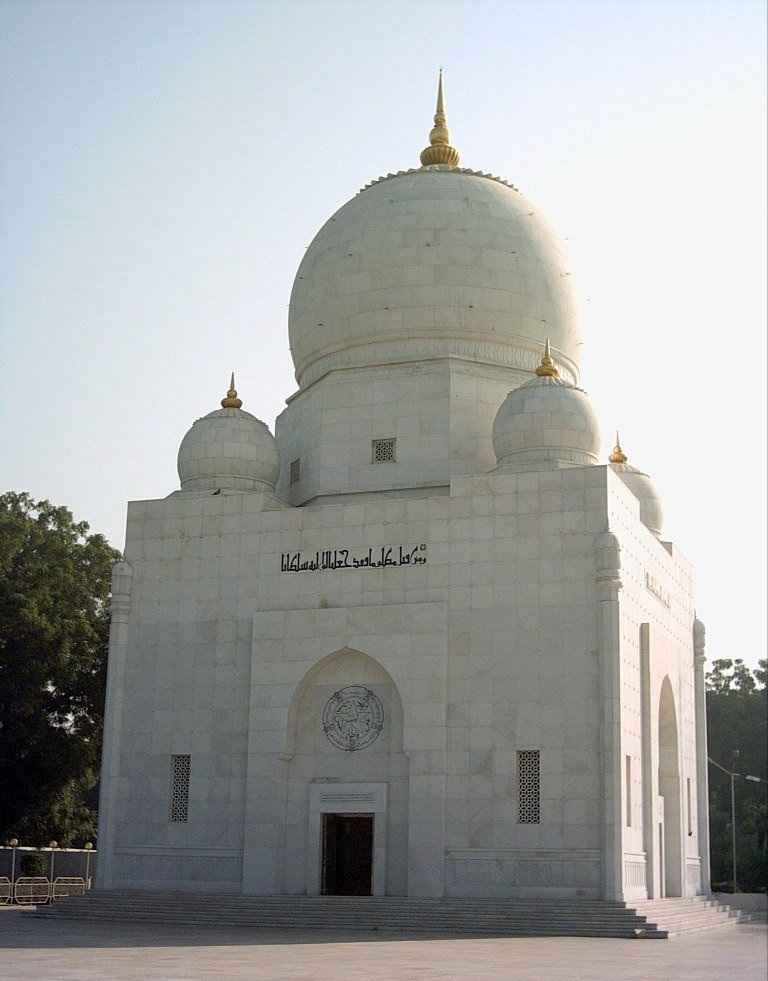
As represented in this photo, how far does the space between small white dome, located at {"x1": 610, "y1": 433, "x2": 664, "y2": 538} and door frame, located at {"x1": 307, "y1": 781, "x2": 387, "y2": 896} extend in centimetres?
992

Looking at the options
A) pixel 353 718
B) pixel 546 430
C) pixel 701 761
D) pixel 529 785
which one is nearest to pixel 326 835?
pixel 353 718

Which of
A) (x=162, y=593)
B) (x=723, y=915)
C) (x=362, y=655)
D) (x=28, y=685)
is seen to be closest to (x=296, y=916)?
(x=362, y=655)

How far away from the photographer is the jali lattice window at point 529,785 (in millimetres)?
21594

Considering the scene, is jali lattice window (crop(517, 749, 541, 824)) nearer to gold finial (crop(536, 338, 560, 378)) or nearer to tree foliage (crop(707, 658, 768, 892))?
gold finial (crop(536, 338, 560, 378))

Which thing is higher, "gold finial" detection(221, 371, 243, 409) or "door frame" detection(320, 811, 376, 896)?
"gold finial" detection(221, 371, 243, 409)

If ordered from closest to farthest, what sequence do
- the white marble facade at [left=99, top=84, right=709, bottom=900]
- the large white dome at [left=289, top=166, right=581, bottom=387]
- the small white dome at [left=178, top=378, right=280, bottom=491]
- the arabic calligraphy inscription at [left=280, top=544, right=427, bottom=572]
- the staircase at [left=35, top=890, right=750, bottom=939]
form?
the staircase at [left=35, top=890, right=750, bottom=939] < the white marble facade at [left=99, top=84, right=709, bottom=900] < the arabic calligraphy inscription at [left=280, top=544, right=427, bottom=572] < the small white dome at [left=178, top=378, right=280, bottom=491] < the large white dome at [left=289, top=166, right=581, bottom=387]

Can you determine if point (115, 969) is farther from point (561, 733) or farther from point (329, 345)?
point (329, 345)

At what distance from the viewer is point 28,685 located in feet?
99.6

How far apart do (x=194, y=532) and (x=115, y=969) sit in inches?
516

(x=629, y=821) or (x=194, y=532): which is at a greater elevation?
(x=194, y=532)

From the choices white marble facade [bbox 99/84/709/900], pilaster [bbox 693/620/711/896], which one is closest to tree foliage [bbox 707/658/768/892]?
pilaster [bbox 693/620/711/896]

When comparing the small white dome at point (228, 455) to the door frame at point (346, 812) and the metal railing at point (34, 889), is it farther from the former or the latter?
the metal railing at point (34, 889)

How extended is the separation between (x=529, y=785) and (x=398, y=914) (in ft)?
10.3

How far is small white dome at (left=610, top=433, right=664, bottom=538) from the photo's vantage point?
29.4 meters
